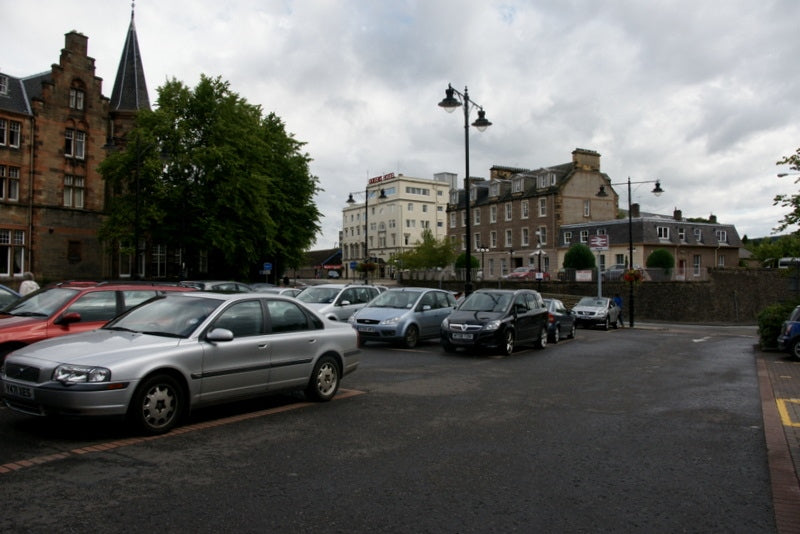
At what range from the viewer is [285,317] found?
851 centimetres

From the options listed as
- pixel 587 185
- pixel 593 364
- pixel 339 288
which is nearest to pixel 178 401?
pixel 593 364

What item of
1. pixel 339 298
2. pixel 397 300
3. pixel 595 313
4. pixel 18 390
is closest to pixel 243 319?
pixel 18 390

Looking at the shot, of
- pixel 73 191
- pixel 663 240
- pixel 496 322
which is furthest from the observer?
pixel 663 240

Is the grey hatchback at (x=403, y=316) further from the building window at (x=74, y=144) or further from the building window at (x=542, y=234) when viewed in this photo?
the building window at (x=542, y=234)

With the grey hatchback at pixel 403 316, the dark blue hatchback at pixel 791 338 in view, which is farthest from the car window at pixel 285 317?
the dark blue hatchback at pixel 791 338

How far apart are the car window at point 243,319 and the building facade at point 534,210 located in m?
55.3

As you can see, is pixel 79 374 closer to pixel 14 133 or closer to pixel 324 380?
pixel 324 380

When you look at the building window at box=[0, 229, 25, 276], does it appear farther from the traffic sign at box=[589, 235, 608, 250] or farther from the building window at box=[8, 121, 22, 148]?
the traffic sign at box=[589, 235, 608, 250]

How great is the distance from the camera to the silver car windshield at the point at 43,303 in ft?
31.5

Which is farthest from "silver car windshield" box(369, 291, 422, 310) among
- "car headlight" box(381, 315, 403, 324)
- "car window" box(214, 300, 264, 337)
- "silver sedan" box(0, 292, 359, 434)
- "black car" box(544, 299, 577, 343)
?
"car window" box(214, 300, 264, 337)

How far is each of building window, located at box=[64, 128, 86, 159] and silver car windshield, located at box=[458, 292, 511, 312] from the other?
119ft

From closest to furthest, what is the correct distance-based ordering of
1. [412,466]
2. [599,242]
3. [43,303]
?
[412,466]
[43,303]
[599,242]

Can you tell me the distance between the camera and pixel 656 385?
1162 cm

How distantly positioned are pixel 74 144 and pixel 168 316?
41.6 m
